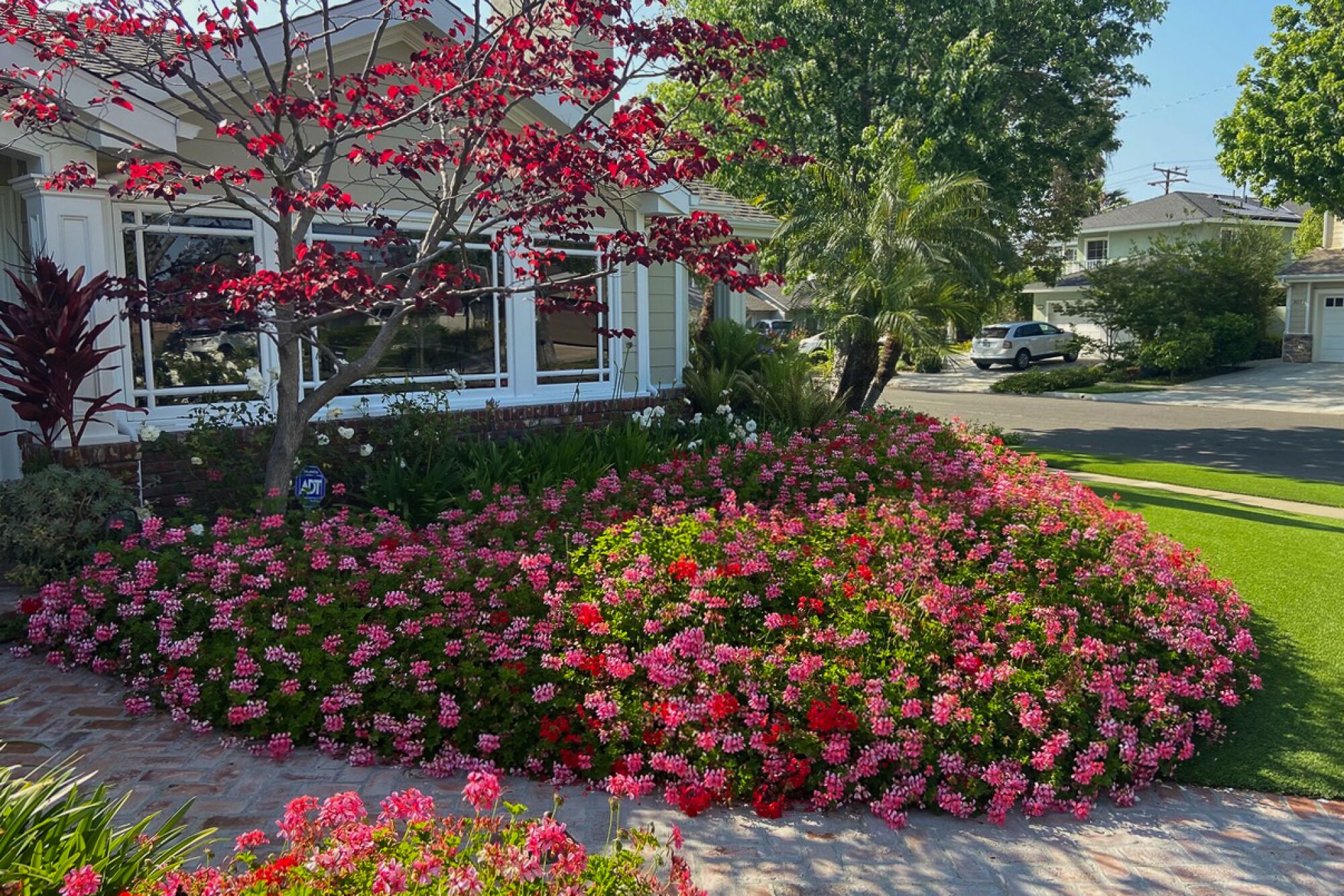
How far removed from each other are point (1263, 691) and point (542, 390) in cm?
744

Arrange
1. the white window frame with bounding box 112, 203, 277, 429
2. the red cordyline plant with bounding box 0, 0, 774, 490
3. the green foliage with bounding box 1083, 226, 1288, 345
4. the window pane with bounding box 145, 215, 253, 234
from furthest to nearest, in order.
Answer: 1. the green foliage with bounding box 1083, 226, 1288, 345
2. the window pane with bounding box 145, 215, 253, 234
3. the white window frame with bounding box 112, 203, 277, 429
4. the red cordyline plant with bounding box 0, 0, 774, 490

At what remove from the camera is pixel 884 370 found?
14.8m

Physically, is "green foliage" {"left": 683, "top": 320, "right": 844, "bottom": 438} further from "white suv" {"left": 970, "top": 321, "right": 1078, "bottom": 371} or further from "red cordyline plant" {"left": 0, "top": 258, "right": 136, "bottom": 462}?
"white suv" {"left": 970, "top": 321, "right": 1078, "bottom": 371}

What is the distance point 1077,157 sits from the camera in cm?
1997

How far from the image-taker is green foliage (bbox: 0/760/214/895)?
8.07ft

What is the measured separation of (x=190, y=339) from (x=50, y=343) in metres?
2.06

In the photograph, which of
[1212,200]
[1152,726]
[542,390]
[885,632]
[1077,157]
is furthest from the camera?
[1212,200]

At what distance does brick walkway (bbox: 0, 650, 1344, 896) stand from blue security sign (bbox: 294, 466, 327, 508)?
115 inches

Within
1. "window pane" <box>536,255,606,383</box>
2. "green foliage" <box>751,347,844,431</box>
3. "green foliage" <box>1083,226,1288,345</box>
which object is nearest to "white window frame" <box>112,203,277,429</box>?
"window pane" <box>536,255,606,383</box>

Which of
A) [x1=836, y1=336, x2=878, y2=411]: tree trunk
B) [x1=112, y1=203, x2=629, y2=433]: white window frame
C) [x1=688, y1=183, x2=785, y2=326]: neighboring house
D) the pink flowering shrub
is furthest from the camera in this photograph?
[x1=836, y1=336, x2=878, y2=411]: tree trunk

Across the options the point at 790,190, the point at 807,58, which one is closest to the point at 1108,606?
the point at 790,190

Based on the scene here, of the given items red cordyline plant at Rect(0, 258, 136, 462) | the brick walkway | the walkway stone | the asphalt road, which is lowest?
the brick walkway

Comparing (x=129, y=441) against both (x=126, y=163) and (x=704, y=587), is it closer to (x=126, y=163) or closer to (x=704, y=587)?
(x=126, y=163)

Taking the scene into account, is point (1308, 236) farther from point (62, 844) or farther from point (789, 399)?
point (62, 844)
